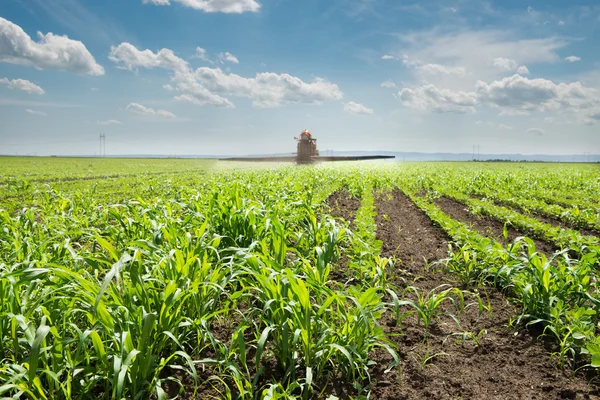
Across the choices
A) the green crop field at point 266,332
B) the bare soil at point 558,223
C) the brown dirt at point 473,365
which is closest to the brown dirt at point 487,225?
the bare soil at point 558,223

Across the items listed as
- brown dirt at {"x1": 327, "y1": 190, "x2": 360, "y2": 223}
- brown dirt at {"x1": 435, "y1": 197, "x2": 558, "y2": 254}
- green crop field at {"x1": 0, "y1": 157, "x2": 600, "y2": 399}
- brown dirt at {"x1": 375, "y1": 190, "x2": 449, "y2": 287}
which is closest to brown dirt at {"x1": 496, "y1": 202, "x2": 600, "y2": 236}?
brown dirt at {"x1": 435, "y1": 197, "x2": 558, "y2": 254}

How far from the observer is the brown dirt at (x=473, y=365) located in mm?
2639

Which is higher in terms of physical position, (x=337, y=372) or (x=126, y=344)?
(x=126, y=344)

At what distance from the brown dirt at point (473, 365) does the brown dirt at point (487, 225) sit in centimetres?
320

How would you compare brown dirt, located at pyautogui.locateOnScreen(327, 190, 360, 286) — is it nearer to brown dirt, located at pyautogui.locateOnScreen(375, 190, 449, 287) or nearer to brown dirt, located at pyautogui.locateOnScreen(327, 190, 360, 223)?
brown dirt, located at pyautogui.locateOnScreen(327, 190, 360, 223)

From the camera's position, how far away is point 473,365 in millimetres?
2943

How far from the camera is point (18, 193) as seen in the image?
43.6 feet

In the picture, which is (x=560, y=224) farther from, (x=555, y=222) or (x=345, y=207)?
(x=345, y=207)

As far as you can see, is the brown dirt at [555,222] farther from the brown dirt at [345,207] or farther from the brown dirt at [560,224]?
the brown dirt at [345,207]

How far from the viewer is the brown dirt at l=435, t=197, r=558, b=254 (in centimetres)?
665

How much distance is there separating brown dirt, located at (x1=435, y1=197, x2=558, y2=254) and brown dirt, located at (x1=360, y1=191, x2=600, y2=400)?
3.20 meters

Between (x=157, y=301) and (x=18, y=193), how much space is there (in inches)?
536

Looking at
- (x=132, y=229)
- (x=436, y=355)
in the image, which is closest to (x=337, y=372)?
(x=436, y=355)

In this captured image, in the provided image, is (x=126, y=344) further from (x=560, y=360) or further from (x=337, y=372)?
(x=560, y=360)
